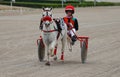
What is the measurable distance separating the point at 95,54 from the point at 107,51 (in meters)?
0.93

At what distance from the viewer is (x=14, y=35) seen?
2089cm

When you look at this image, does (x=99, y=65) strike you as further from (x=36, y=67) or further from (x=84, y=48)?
(x=36, y=67)

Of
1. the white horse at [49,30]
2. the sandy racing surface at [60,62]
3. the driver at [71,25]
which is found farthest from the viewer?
the driver at [71,25]

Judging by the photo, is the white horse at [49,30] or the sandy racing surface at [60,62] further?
the white horse at [49,30]

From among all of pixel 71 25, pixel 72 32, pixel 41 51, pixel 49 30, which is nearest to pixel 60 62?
pixel 41 51

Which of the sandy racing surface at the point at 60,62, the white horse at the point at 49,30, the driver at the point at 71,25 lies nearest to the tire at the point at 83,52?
the sandy racing surface at the point at 60,62

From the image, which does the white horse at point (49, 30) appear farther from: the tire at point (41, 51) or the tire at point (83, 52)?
the tire at point (83, 52)

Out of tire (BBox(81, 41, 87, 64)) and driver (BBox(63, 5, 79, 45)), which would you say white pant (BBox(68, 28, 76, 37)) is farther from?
→ tire (BBox(81, 41, 87, 64))

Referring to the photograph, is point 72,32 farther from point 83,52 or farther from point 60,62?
point 60,62

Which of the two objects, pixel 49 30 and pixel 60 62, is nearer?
pixel 49 30

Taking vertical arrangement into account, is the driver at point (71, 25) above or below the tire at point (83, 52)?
above

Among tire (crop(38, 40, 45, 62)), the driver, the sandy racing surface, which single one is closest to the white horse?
the sandy racing surface

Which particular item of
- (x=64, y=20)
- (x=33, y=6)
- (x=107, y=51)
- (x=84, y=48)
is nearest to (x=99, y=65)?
(x=84, y=48)

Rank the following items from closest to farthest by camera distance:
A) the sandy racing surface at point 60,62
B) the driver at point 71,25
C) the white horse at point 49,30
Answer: the sandy racing surface at point 60,62 → the white horse at point 49,30 → the driver at point 71,25
